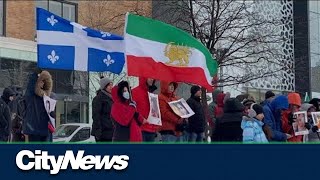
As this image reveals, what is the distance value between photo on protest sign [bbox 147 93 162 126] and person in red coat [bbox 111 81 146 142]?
361 mm

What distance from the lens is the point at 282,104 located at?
1168cm

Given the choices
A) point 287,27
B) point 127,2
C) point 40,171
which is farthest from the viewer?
point 287,27

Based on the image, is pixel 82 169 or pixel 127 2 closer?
pixel 82 169

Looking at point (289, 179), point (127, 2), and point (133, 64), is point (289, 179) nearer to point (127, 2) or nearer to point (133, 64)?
point (133, 64)

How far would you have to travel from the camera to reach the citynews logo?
5832mm

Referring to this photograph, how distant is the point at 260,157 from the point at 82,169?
1.64 metres

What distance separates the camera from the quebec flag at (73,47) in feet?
33.0

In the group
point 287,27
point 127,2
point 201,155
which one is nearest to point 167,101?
point 201,155

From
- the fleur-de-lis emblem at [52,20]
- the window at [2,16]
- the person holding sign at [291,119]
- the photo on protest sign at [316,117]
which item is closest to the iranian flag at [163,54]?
the fleur-de-lis emblem at [52,20]

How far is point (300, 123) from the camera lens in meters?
12.1

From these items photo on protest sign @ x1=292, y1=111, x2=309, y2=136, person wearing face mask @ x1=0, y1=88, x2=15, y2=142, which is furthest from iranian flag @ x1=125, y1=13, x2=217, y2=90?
person wearing face mask @ x1=0, y1=88, x2=15, y2=142

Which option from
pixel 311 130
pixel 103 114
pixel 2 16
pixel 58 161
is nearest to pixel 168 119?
pixel 103 114

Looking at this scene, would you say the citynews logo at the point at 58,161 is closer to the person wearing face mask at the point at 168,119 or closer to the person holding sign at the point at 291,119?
the person wearing face mask at the point at 168,119

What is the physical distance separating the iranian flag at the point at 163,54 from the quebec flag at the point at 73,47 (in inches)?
30.5
